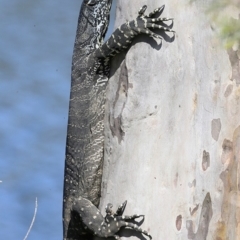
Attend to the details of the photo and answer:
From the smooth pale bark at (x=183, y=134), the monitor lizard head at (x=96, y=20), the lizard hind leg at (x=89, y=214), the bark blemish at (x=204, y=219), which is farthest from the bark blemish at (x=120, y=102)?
the monitor lizard head at (x=96, y=20)

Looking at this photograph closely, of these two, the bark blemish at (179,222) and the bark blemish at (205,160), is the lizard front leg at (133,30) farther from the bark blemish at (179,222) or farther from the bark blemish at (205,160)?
the bark blemish at (179,222)

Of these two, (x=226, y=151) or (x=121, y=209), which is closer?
(x=226, y=151)

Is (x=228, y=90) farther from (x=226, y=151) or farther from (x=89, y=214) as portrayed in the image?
(x=89, y=214)

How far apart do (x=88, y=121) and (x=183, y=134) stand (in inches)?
41.3

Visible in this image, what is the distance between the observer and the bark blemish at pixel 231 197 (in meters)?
3.36

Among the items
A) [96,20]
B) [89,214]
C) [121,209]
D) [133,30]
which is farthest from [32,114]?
[121,209]

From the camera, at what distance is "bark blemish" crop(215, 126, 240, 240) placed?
3.36 meters

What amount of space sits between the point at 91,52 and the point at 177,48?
42.6 inches

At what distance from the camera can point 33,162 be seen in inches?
309

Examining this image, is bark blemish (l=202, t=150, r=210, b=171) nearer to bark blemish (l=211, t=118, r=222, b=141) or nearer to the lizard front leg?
bark blemish (l=211, t=118, r=222, b=141)

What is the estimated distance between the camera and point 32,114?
25.6ft

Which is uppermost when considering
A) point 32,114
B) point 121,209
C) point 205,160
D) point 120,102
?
point 32,114

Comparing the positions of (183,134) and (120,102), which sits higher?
(120,102)

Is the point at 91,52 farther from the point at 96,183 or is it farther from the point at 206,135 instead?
the point at 206,135
